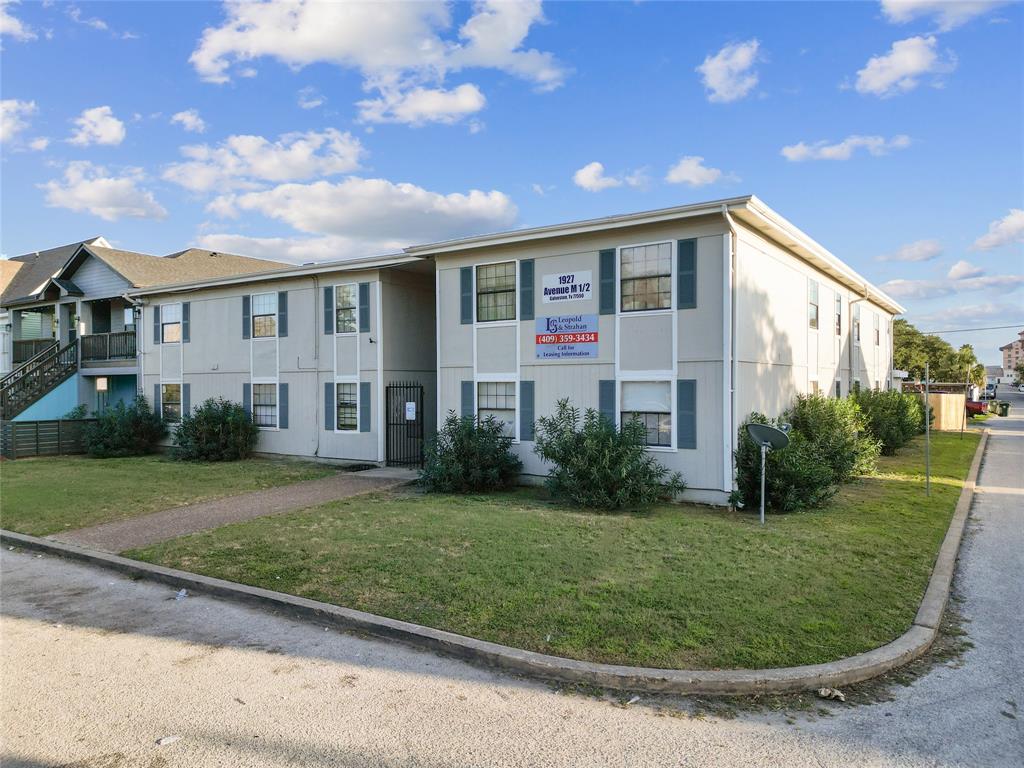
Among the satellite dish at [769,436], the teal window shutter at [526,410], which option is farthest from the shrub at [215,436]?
the satellite dish at [769,436]

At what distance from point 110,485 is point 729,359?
12665 millimetres

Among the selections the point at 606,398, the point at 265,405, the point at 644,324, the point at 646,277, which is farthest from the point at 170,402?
the point at 646,277

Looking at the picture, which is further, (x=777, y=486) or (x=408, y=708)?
(x=777, y=486)

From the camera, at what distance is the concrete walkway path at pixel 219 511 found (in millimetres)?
9328

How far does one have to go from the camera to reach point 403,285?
17.5 metres

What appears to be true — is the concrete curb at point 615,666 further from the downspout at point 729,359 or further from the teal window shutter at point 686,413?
the teal window shutter at point 686,413

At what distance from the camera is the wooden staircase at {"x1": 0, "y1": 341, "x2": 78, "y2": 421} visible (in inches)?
860

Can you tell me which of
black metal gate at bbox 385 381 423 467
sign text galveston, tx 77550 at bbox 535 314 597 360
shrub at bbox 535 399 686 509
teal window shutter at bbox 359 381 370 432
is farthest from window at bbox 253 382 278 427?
shrub at bbox 535 399 686 509

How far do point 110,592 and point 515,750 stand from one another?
545cm

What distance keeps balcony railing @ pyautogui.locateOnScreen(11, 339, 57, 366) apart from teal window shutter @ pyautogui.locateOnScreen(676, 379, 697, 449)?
25.8 m

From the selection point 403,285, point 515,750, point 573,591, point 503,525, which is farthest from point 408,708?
point 403,285

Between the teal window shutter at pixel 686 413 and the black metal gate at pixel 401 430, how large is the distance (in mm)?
7248

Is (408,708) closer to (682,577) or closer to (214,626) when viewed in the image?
(214,626)

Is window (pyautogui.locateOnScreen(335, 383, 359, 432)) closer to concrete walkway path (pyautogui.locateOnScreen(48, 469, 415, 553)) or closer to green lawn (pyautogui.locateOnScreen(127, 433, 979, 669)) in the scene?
concrete walkway path (pyautogui.locateOnScreen(48, 469, 415, 553))
